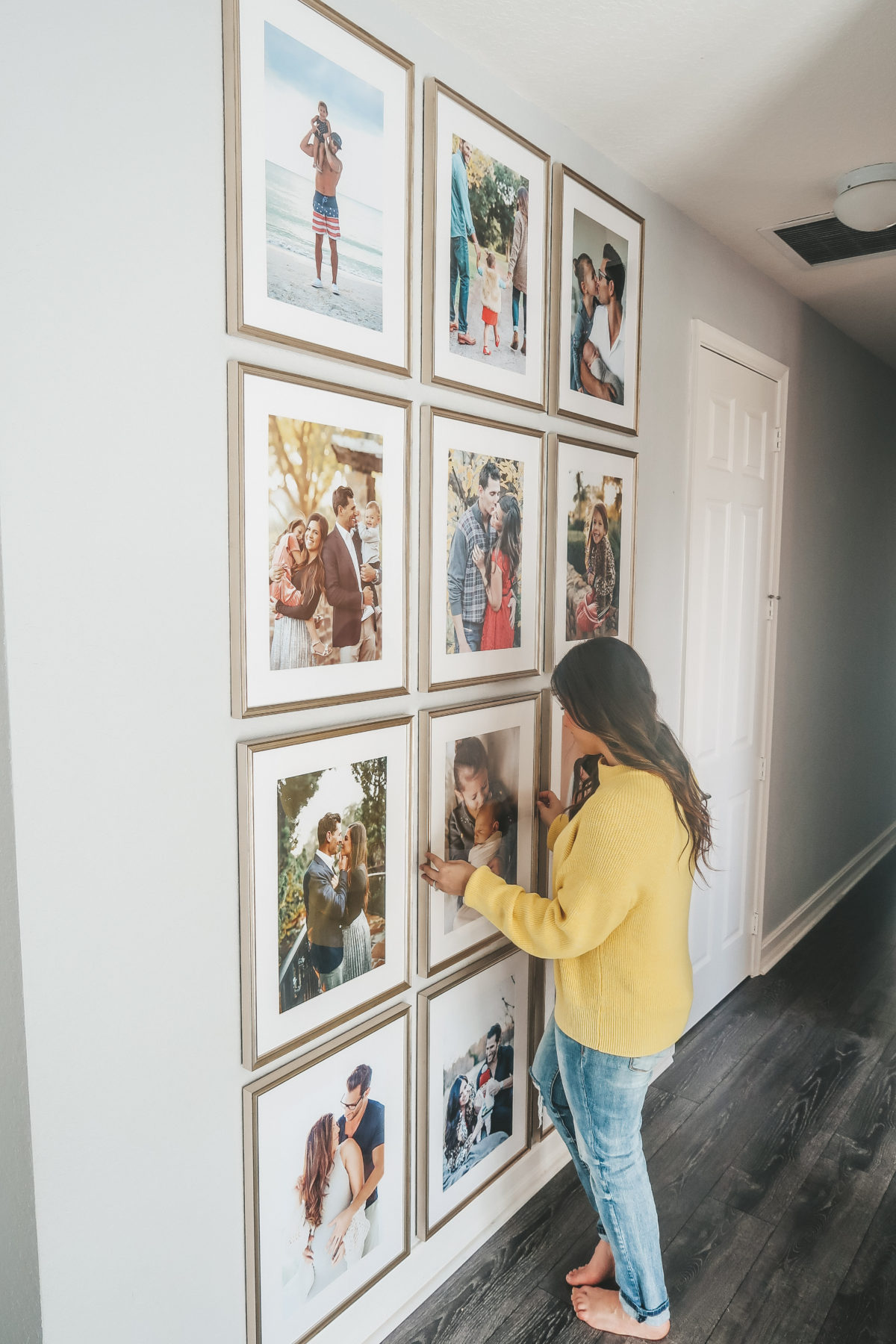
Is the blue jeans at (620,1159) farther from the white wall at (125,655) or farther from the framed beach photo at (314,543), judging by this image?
the framed beach photo at (314,543)

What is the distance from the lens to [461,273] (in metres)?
1.72

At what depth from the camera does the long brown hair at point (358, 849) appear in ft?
5.17

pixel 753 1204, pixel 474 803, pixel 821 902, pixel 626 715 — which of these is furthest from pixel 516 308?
pixel 821 902

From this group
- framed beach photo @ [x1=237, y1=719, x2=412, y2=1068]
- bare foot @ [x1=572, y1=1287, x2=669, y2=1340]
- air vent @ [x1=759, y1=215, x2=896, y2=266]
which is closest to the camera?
framed beach photo @ [x1=237, y1=719, x2=412, y2=1068]

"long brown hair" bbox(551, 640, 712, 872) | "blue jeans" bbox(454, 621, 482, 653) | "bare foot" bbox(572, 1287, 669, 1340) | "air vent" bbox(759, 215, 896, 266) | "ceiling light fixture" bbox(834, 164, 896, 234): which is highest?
"air vent" bbox(759, 215, 896, 266)

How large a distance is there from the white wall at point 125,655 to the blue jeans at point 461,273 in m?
0.32

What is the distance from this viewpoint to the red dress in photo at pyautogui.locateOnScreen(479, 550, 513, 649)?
1871 millimetres

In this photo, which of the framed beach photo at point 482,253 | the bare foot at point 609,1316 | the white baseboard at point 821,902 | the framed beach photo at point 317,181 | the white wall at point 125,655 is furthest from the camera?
the white baseboard at point 821,902

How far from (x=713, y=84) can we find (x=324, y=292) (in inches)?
41.3

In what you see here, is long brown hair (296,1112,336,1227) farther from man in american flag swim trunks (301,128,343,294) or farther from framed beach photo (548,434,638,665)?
man in american flag swim trunks (301,128,343,294)

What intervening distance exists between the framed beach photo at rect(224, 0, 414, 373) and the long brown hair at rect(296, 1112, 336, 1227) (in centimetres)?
136

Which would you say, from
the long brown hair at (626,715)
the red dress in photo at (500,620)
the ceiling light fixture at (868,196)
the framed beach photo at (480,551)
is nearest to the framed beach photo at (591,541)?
the framed beach photo at (480,551)

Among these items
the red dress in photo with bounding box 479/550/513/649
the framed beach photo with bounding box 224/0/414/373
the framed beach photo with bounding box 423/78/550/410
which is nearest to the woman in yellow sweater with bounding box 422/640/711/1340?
the red dress in photo with bounding box 479/550/513/649

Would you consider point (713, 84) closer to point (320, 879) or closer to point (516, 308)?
point (516, 308)
